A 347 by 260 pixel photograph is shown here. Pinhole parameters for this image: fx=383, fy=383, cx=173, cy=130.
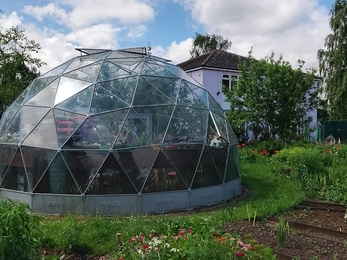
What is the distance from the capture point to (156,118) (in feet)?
32.0

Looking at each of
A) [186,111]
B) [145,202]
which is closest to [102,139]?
[145,202]

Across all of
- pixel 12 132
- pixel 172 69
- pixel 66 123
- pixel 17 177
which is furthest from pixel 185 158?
pixel 12 132

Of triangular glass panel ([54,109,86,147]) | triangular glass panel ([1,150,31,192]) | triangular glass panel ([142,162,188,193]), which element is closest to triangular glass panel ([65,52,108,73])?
triangular glass panel ([54,109,86,147])

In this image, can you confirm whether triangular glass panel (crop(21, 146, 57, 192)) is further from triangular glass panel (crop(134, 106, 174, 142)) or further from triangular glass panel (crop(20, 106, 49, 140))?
triangular glass panel (crop(134, 106, 174, 142))

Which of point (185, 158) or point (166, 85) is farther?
point (166, 85)

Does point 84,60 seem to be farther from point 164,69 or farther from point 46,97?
point 164,69

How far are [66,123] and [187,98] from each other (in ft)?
11.2

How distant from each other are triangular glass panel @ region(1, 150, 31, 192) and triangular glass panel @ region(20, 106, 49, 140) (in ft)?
1.87

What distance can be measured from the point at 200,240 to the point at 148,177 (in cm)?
451

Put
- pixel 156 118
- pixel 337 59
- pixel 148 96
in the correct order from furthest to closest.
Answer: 1. pixel 337 59
2. pixel 148 96
3. pixel 156 118


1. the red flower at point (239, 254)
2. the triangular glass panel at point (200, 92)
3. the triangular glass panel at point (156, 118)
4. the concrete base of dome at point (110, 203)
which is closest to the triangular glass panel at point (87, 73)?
the triangular glass panel at point (156, 118)

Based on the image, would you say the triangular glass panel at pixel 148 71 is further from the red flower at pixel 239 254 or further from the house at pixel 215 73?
the house at pixel 215 73

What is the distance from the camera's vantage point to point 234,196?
36.2 ft

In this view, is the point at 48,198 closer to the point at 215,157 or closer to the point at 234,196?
the point at 215,157
